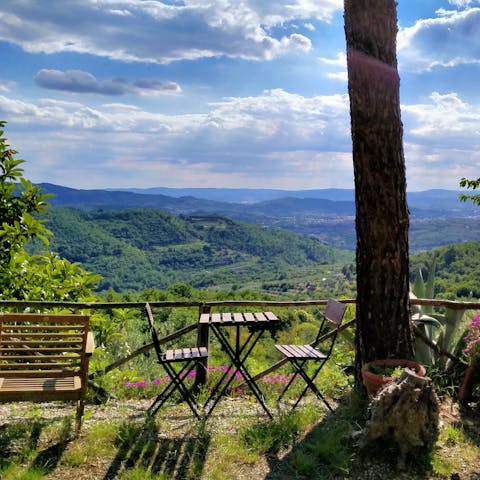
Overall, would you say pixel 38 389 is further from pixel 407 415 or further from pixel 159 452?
pixel 407 415

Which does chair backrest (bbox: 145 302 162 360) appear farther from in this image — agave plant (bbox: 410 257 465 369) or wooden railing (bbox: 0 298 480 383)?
agave plant (bbox: 410 257 465 369)

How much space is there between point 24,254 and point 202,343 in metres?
Answer: 1.90

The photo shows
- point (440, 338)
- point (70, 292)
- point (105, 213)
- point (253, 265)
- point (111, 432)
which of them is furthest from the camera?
point (105, 213)

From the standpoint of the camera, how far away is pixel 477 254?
53.1 meters

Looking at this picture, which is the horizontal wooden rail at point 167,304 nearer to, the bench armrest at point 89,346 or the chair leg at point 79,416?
the bench armrest at point 89,346

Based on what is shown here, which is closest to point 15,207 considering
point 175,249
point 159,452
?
point 159,452

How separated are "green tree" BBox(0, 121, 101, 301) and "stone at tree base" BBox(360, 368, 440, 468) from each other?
303cm

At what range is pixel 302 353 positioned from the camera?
4039mm

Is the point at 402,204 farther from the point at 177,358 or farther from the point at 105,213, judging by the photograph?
the point at 105,213

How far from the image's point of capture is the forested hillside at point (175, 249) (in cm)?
13488

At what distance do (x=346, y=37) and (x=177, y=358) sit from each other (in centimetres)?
290

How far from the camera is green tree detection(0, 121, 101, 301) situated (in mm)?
4680

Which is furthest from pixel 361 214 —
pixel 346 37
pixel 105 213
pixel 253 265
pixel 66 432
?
pixel 105 213

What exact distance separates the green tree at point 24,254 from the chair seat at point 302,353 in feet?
6.67
